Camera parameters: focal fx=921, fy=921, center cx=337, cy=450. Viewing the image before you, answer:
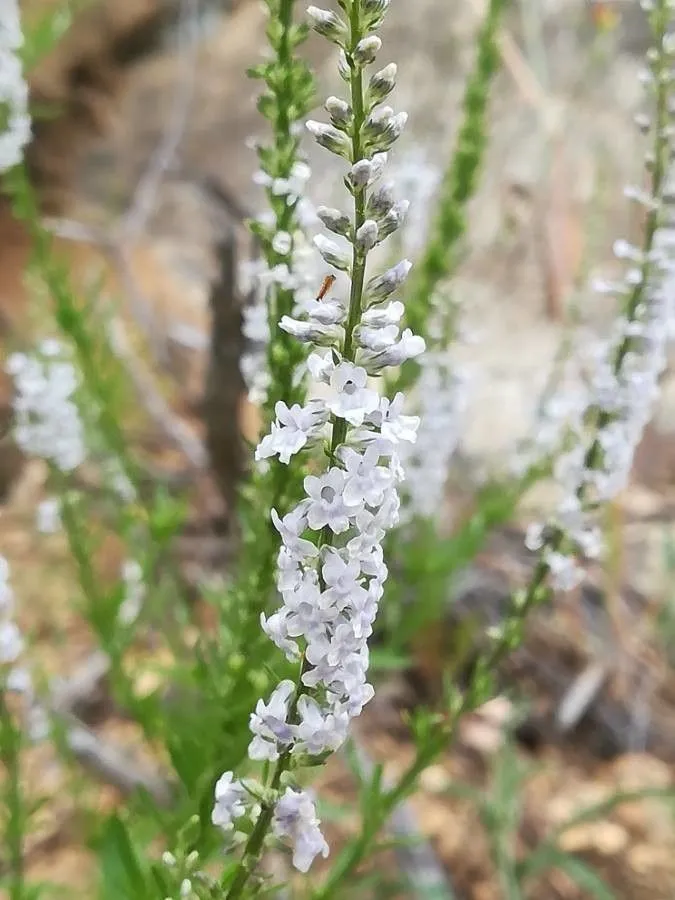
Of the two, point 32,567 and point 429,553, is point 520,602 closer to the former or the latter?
point 429,553

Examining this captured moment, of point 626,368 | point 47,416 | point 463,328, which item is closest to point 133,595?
point 47,416

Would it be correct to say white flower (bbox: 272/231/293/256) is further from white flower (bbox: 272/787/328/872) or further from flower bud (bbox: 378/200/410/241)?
white flower (bbox: 272/787/328/872)

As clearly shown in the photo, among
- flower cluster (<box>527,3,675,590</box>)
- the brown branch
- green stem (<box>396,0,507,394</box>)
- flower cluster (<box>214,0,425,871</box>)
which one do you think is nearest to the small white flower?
flower cluster (<box>214,0,425,871</box>)

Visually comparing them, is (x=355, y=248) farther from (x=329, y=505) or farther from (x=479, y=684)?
(x=479, y=684)

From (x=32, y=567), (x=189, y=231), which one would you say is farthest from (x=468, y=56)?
(x=32, y=567)

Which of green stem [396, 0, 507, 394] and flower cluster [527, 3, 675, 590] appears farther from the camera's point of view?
green stem [396, 0, 507, 394]

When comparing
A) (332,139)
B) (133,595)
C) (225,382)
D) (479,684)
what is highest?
(332,139)
